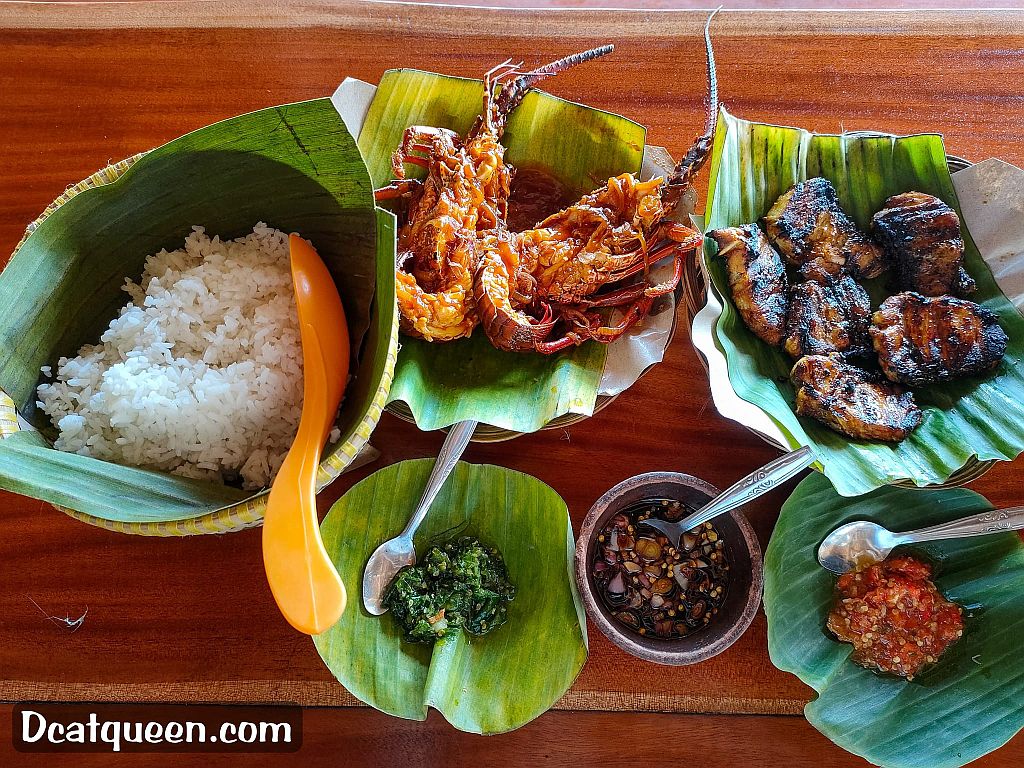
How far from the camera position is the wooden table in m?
1.69

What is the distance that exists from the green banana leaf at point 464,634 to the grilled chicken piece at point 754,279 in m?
0.67

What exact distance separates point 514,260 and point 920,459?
3.55 ft

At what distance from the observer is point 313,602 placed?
4.05ft

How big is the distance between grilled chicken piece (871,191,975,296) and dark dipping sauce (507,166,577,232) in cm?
84

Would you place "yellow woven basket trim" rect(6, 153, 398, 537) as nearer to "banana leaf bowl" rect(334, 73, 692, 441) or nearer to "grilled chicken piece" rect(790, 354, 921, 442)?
"banana leaf bowl" rect(334, 73, 692, 441)

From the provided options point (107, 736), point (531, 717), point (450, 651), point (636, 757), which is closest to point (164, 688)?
point (107, 736)

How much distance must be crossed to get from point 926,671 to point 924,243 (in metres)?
1.06

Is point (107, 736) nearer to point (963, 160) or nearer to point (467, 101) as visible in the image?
point (467, 101)

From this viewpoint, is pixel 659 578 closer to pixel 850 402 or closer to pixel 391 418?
pixel 850 402

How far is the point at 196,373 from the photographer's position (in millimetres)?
1548

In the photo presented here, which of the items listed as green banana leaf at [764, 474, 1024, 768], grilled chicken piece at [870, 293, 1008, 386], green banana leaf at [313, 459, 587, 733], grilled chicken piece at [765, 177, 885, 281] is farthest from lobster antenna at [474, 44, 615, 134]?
green banana leaf at [764, 474, 1024, 768]

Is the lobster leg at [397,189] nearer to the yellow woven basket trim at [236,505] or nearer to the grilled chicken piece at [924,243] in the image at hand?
the yellow woven basket trim at [236,505]

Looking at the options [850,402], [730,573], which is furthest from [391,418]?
[850,402]

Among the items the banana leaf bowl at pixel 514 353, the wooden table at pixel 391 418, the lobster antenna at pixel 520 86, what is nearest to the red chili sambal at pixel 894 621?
the wooden table at pixel 391 418
